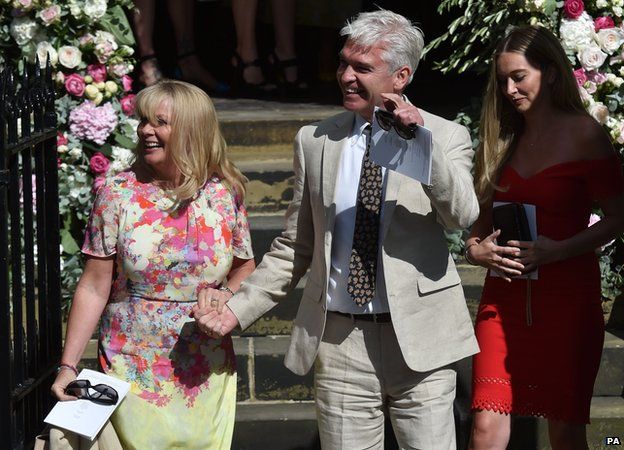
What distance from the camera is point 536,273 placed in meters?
4.26

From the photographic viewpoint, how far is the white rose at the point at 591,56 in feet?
18.7

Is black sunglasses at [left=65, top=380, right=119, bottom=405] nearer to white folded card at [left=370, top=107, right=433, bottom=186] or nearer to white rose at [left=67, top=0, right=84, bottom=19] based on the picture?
white folded card at [left=370, top=107, right=433, bottom=186]

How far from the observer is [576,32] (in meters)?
5.74

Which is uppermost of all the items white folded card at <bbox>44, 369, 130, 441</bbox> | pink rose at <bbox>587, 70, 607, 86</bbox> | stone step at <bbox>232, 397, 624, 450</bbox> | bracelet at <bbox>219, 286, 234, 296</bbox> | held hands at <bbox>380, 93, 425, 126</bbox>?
held hands at <bbox>380, 93, 425, 126</bbox>

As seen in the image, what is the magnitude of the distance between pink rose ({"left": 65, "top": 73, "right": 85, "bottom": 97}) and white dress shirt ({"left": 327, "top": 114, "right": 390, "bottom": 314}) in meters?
2.61

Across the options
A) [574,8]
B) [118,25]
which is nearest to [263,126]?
[118,25]

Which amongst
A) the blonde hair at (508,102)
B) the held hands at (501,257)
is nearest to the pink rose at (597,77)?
the blonde hair at (508,102)

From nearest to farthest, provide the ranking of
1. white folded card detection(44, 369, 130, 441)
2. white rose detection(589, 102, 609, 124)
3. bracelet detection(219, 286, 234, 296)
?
white folded card detection(44, 369, 130, 441), bracelet detection(219, 286, 234, 296), white rose detection(589, 102, 609, 124)

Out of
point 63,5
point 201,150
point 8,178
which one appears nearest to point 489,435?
point 201,150

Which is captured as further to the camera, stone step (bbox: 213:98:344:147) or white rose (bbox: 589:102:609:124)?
stone step (bbox: 213:98:344:147)

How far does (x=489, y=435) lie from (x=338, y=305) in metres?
0.82

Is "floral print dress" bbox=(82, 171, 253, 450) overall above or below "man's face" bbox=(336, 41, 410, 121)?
below

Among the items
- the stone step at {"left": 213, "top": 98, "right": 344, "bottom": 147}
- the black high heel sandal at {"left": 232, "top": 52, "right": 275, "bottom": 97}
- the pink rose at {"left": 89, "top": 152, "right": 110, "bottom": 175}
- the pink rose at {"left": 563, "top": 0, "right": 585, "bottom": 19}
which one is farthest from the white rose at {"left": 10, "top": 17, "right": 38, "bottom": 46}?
the pink rose at {"left": 563, "top": 0, "right": 585, "bottom": 19}

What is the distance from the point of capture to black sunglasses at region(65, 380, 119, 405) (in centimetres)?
378
